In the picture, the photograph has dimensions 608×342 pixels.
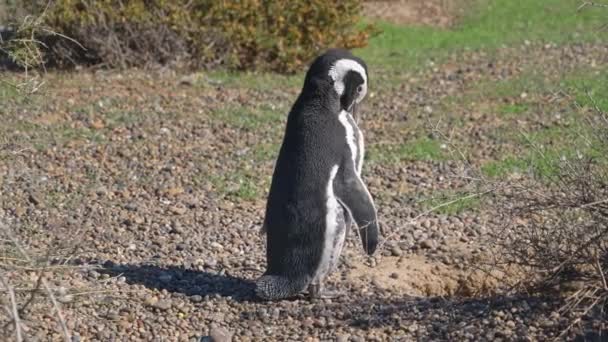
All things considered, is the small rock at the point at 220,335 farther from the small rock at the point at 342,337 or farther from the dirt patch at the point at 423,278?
the dirt patch at the point at 423,278

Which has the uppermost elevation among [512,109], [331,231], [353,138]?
[353,138]

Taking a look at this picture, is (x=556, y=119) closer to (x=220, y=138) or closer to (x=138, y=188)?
(x=220, y=138)

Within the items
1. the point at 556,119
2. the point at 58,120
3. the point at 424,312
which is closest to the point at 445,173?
the point at 556,119

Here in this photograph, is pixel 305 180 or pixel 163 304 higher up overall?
pixel 305 180

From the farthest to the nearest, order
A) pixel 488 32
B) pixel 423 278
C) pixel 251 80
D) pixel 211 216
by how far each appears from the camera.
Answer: pixel 488 32 → pixel 251 80 → pixel 211 216 → pixel 423 278

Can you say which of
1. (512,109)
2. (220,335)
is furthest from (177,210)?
(512,109)

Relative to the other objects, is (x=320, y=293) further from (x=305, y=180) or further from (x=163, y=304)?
(x=163, y=304)

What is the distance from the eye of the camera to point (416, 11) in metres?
15.8

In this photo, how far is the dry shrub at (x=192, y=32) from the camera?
1114 centimetres

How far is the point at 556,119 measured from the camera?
9242mm

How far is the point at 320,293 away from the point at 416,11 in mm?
10971

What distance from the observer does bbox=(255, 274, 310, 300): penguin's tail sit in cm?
522

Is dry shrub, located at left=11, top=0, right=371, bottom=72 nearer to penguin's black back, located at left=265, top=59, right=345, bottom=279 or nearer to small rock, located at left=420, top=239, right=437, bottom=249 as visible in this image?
small rock, located at left=420, top=239, right=437, bottom=249

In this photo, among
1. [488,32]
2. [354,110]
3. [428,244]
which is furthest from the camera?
[488,32]
